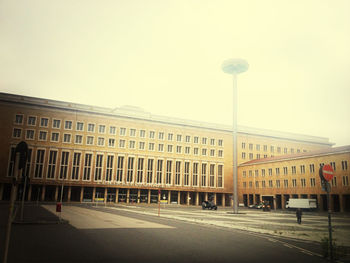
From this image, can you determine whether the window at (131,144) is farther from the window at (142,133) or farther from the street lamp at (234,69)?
the street lamp at (234,69)

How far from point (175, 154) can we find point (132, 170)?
1210 cm

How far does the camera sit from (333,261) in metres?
9.92

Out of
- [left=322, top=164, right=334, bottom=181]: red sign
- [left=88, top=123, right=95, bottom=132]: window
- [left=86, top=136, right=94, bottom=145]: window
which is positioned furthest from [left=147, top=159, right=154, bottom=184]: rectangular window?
[left=322, top=164, right=334, bottom=181]: red sign

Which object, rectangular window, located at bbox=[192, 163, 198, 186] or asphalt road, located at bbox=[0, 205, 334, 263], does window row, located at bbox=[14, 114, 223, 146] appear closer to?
rectangular window, located at bbox=[192, 163, 198, 186]

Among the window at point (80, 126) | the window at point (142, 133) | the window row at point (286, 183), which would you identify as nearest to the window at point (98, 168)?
the window at point (80, 126)

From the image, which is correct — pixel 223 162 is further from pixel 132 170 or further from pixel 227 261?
pixel 227 261

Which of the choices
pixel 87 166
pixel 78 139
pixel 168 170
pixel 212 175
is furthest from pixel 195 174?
pixel 78 139

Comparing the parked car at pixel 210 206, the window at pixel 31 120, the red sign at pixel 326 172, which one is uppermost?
the window at pixel 31 120

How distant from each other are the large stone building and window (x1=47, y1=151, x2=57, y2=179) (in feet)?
0.67

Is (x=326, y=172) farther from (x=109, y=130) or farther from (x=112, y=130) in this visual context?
(x=112, y=130)

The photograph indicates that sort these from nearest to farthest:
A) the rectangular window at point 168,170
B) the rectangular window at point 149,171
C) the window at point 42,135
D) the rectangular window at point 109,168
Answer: the window at point 42,135 → the rectangular window at point 109,168 → the rectangular window at point 149,171 → the rectangular window at point 168,170

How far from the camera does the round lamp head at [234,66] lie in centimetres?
4669

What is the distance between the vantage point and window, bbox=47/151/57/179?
64000mm

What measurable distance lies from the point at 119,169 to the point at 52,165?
1481cm
